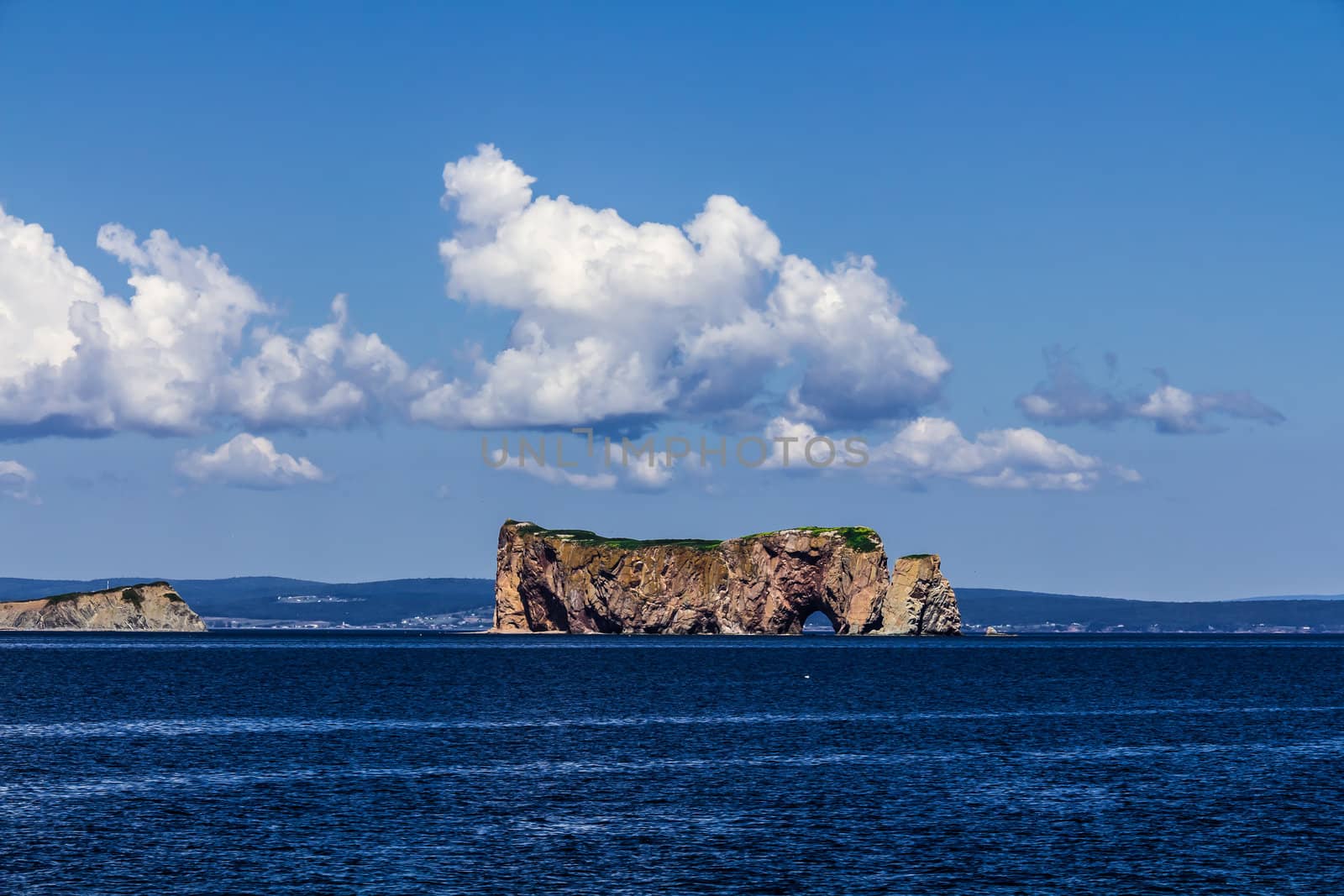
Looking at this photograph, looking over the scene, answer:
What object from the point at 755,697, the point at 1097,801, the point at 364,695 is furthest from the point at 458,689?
the point at 1097,801

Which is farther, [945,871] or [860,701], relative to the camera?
[860,701]

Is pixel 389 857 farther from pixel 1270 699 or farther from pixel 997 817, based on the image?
pixel 1270 699

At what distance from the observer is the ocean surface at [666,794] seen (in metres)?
41.8

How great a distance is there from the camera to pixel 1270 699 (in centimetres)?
11812

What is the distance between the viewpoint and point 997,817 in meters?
51.9

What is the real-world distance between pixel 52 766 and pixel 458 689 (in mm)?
63166

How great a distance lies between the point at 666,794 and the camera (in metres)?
57.4

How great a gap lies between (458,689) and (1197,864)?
91.2 meters

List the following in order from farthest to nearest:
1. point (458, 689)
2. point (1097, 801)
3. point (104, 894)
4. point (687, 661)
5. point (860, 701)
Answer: point (687, 661), point (458, 689), point (860, 701), point (1097, 801), point (104, 894)

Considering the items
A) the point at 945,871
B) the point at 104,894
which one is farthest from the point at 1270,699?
the point at 104,894

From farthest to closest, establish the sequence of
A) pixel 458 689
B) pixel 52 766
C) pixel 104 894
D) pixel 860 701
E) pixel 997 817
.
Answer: pixel 458 689 < pixel 860 701 < pixel 52 766 < pixel 997 817 < pixel 104 894

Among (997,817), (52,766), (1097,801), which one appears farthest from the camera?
(52,766)

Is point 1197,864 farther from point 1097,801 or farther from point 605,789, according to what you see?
point 605,789

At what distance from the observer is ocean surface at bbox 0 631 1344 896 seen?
41844mm
